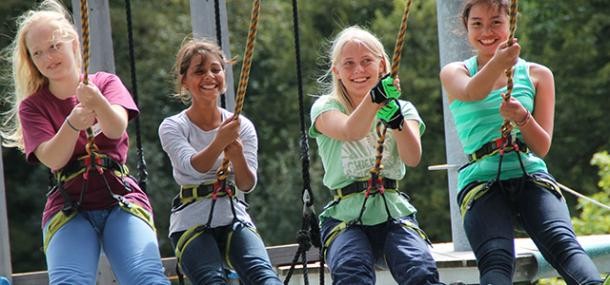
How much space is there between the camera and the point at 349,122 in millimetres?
4723

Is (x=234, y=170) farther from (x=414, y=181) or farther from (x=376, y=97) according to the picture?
(x=414, y=181)

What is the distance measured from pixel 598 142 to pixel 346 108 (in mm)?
15501

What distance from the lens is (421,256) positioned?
181 inches

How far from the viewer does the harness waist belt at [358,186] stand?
15.9 ft

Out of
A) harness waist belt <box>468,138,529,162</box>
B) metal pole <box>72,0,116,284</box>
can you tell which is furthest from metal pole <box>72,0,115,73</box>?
harness waist belt <box>468,138,529,162</box>

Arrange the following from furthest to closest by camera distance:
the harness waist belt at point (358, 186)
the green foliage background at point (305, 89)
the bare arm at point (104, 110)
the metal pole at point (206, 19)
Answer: the green foliage background at point (305, 89) → the metal pole at point (206, 19) → the harness waist belt at point (358, 186) → the bare arm at point (104, 110)

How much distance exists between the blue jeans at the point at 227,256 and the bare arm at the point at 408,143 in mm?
615

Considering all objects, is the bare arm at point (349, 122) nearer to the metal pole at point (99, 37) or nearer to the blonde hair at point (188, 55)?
the blonde hair at point (188, 55)

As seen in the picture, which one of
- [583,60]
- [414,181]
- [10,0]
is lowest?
[414,181]

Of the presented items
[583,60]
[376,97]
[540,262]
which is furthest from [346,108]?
[583,60]

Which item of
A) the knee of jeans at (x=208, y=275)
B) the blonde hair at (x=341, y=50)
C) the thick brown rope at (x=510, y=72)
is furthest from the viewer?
the blonde hair at (x=341, y=50)

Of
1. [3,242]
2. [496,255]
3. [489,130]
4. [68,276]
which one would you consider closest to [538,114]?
[489,130]

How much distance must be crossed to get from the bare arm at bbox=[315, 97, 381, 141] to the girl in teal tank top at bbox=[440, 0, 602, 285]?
1.17 feet

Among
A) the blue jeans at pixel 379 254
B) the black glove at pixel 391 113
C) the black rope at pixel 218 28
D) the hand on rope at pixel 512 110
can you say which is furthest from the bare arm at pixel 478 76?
the black rope at pixel 218 28
